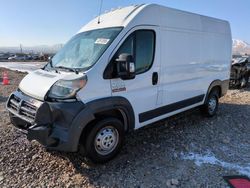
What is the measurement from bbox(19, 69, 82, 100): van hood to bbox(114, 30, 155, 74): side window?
0.89 m

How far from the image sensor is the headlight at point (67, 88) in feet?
12.0

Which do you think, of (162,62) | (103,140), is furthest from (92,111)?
(162,62)

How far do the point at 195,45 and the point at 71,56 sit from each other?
2911 mm

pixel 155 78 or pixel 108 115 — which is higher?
pixel 155 78

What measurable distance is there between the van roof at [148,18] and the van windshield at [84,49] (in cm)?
20

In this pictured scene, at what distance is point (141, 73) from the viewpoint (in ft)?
14.8

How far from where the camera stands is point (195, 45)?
5.88 m

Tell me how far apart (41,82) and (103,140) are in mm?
1326

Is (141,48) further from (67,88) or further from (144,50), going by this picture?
(67,88)

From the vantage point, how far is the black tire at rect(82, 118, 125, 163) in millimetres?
3879

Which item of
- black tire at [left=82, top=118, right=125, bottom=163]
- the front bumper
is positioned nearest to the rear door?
black tire at [left=82, top=118, right=125, bottom=163]

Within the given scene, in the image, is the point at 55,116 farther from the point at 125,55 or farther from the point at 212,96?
the point at 212,96

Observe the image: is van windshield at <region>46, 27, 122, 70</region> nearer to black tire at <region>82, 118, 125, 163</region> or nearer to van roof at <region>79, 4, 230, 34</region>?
van roof at <region>79, 4, 230, 34</region>

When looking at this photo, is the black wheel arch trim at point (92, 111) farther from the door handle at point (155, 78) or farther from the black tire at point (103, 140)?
the door handle at point (155, 78)
